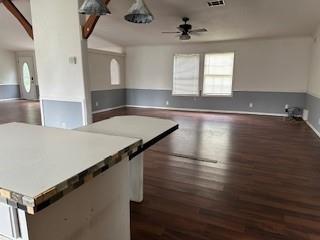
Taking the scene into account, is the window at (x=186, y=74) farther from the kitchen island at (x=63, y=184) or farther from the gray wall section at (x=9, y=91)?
the gray wall section at (x=9, y=91)

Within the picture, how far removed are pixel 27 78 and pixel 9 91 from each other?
3.39ft

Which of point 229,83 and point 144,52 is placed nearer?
point 229,83

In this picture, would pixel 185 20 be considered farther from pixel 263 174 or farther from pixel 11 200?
pixel 11 200

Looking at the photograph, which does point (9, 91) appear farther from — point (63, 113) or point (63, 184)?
point (63, 184)

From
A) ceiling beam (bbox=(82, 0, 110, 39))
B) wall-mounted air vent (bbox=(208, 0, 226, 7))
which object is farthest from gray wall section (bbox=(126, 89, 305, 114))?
ceiling beam (bbox=(82, 0, 110, 39))

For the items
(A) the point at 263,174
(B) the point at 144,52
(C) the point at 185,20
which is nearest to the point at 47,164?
(A) the point at 263,174

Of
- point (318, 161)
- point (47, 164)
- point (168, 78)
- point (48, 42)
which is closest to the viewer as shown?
point (47, 164)

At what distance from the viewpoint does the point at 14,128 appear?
5.66 feet

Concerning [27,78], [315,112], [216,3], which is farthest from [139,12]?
[27,78]

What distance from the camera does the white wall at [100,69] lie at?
7281 millimetres

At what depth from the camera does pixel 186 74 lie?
27.0 feet

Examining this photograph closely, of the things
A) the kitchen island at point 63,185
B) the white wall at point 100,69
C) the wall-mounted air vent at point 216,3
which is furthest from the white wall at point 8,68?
the kitchen island at point 63,185

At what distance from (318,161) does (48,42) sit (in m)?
5.08

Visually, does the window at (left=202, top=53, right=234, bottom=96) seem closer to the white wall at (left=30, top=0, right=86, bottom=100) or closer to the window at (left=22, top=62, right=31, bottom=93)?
the white wall at (left=30, top=0, right=86, bottom=100)
